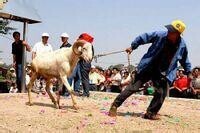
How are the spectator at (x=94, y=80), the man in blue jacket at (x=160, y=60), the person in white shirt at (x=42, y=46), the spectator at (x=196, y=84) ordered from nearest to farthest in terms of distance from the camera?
the man in blue jacket at (x=160, y=60) → the person in white shirt at (x=42, y=46) → the spectator at (x=196, y=84) → the spectator at (x=94, y=80)

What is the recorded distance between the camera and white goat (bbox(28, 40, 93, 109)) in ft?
35.2

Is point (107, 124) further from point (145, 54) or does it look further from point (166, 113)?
point (166, 113)

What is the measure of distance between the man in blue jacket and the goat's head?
50.7 inches

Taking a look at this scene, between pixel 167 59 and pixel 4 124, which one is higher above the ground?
pixel 167 59

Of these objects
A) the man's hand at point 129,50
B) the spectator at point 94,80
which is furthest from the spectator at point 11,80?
the man's hand at point 129,50

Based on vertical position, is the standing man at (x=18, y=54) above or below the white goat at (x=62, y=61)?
above

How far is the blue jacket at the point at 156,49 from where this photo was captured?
947cm

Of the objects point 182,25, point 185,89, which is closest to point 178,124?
point 182,25

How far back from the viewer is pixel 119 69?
20.1m

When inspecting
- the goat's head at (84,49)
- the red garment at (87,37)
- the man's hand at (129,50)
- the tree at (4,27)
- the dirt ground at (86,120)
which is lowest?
the dirt ground at (86,120)

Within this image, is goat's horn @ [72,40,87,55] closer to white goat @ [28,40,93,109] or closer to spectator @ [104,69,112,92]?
white goat @ [28,40,93,109]

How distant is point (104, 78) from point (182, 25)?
Result: 11136 mm

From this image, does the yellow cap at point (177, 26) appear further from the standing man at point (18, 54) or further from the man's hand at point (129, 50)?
the standing man at point (18, 54)

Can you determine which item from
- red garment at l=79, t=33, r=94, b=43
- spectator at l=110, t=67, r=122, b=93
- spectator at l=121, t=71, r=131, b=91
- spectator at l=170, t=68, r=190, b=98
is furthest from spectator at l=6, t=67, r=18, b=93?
red garment at l=79, t=33, r=94, b=43
